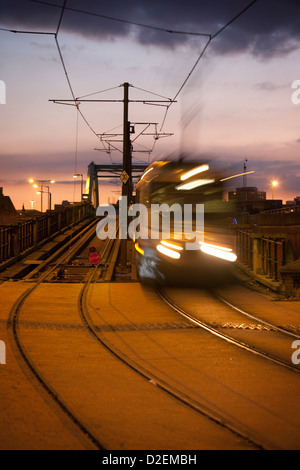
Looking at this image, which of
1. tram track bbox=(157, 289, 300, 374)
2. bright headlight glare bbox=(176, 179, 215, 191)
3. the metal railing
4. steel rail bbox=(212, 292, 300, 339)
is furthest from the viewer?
the metal railing

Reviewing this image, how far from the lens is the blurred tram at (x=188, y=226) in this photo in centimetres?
1391

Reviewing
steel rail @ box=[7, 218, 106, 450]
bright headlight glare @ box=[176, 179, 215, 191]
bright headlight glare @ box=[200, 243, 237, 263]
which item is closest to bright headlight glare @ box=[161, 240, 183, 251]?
bright headlight glare @ box=[200, 243, 237, 263]

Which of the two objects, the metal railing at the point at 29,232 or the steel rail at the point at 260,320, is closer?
the steel rail at the point at 260,320

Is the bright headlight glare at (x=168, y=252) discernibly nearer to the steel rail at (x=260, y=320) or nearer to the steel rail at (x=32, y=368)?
the steel rail at (x=260, y=320)

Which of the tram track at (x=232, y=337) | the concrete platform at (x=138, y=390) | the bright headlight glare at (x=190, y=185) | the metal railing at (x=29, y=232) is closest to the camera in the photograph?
the concrete platform at (x=138, y=390)

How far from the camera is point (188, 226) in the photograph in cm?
1398

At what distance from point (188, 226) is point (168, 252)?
903 millimetres

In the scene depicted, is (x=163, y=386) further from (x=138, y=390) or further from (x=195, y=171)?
(x=195, y=171)

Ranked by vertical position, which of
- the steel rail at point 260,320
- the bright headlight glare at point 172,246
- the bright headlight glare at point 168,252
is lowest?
the steel rail at point 260,320

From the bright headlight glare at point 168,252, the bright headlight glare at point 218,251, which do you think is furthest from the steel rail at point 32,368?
the bright headlight glare at point 218,251

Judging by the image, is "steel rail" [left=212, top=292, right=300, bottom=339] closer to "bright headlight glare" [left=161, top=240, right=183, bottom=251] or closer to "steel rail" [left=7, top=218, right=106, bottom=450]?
"bright headlight glare" [left=161, top=240, right=183, bottom=251]

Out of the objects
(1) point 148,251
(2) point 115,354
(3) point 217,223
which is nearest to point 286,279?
(3) point 217,223

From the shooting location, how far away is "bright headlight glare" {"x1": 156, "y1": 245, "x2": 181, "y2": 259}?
13929 mm

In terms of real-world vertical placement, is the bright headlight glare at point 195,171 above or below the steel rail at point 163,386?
above
